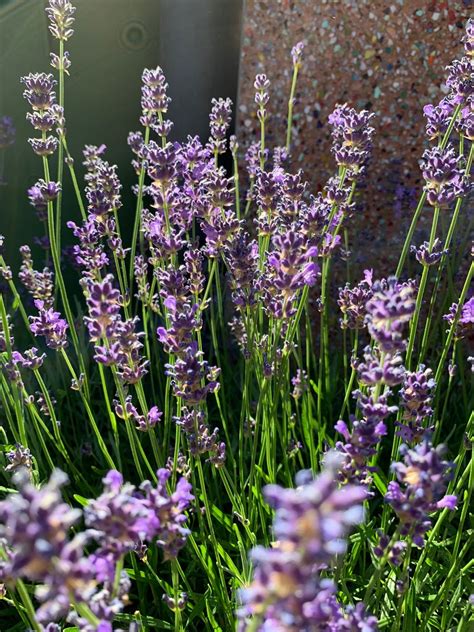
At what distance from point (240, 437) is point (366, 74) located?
1.85 m

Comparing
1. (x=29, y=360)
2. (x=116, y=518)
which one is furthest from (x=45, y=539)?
(x=29, y=360)

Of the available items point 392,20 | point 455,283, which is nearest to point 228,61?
point 392,20

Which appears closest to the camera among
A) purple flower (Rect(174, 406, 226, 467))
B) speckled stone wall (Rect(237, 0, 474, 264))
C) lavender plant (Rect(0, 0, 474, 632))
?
lavender plant (Rect(0, 0, 474, 632))

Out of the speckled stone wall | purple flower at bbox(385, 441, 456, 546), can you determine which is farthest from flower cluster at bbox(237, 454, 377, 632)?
the speckled stone wall

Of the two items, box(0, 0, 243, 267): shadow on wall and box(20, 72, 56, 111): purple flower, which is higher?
box(0, 0, 243, 267): shadow on wall

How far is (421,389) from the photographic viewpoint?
5.13 ft

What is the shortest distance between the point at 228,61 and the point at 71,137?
3.10 ft

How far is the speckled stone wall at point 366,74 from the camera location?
3006 millimetres

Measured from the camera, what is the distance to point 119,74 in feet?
12.1

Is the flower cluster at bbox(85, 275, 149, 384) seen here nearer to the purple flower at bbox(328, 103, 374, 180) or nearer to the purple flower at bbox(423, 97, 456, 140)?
the purple flower at bbox(328, 103, 374, 180)

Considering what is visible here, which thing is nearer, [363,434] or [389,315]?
[389,315]

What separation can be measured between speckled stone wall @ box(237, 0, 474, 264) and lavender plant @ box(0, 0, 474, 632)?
15 centimetres

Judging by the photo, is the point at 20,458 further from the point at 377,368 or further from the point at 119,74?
the point at 119,74

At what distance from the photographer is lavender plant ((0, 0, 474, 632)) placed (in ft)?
2.55
